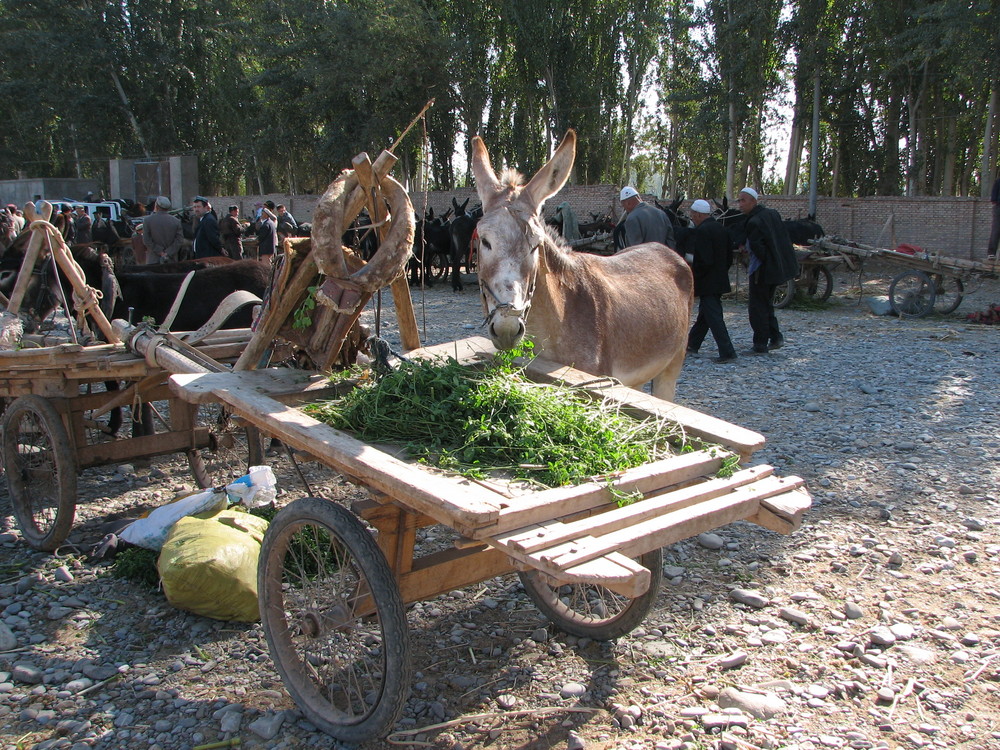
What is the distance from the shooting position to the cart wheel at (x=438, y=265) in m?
20.8

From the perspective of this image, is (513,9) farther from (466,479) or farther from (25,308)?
(466,479)

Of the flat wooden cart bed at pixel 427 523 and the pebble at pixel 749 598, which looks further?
the pebble at pixel 749 598

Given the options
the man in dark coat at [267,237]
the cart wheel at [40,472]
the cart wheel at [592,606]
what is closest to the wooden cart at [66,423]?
the cart wheel at [40,472]

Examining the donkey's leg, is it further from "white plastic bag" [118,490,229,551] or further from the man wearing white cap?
the man wearing white cap

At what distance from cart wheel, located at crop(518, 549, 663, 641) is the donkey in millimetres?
1216

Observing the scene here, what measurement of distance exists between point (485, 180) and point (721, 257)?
6658mm

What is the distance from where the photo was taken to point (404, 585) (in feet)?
9.43

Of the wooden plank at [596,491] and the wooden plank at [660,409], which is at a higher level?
the wooden plank at [660,409]

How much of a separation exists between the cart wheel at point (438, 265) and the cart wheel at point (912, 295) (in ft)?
37.3

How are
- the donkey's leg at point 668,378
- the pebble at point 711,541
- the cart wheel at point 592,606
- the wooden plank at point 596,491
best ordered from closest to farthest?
the wooden plank at point 596,491 → the cart wheel at point 592,606 → the pebble at point 711,541 → the donkey's leg at point 668,378

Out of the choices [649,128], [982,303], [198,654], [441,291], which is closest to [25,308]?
[198,654]

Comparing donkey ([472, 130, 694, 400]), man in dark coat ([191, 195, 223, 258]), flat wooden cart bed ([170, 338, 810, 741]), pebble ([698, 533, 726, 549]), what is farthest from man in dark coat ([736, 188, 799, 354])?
man in dark coat ([191, 195, 223, 258])

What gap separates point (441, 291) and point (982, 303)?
12195 millimetres

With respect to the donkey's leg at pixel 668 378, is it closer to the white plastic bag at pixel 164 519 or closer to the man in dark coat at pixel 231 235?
the white plastic bag at pixel 164 519
